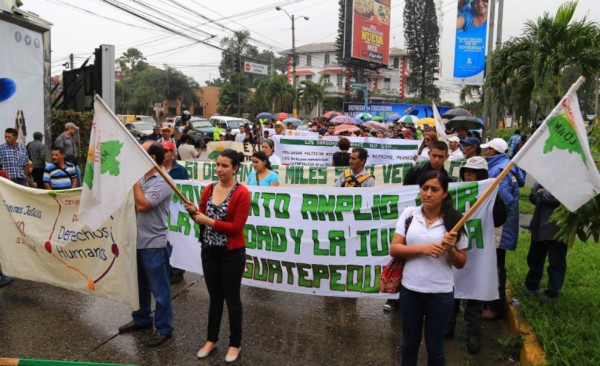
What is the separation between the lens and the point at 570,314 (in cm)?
457

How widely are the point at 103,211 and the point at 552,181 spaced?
3.30 m

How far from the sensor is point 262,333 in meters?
4.82

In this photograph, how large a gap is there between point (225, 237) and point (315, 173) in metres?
5.21

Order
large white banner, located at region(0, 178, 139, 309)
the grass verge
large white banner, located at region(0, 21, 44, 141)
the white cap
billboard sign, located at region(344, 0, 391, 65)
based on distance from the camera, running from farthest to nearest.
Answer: billboard sign, located at region(344, 0, 391, 65), large white banner, located at region(0, 21, 44, 141), the white cap, large white banner, located at region(0, 178, 139, 309), the grass verge

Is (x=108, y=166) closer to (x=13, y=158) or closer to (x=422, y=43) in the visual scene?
(x=13, y=158)

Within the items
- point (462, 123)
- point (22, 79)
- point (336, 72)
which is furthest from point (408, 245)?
point (336, 72)

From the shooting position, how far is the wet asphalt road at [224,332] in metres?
4.33

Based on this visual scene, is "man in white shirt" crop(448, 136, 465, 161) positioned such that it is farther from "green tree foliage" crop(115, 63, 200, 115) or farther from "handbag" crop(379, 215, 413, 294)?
"green tree foliage" crop(115, 63, 200, 115)

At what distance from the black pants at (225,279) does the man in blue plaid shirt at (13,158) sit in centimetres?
546

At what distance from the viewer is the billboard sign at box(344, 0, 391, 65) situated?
55.3 m

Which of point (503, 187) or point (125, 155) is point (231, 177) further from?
point (503, 187)

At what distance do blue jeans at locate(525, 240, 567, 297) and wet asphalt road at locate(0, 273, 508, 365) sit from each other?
59 centimetres

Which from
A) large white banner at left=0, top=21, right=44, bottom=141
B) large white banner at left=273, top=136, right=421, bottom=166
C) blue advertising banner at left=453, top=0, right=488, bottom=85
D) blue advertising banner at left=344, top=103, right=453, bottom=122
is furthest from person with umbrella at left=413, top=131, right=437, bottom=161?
blue advertising banner at left=344, top=103, right=453, bottom=122

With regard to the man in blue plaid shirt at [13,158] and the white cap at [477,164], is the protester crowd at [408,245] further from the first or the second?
the man in blue plaid shirt at [13,158]
